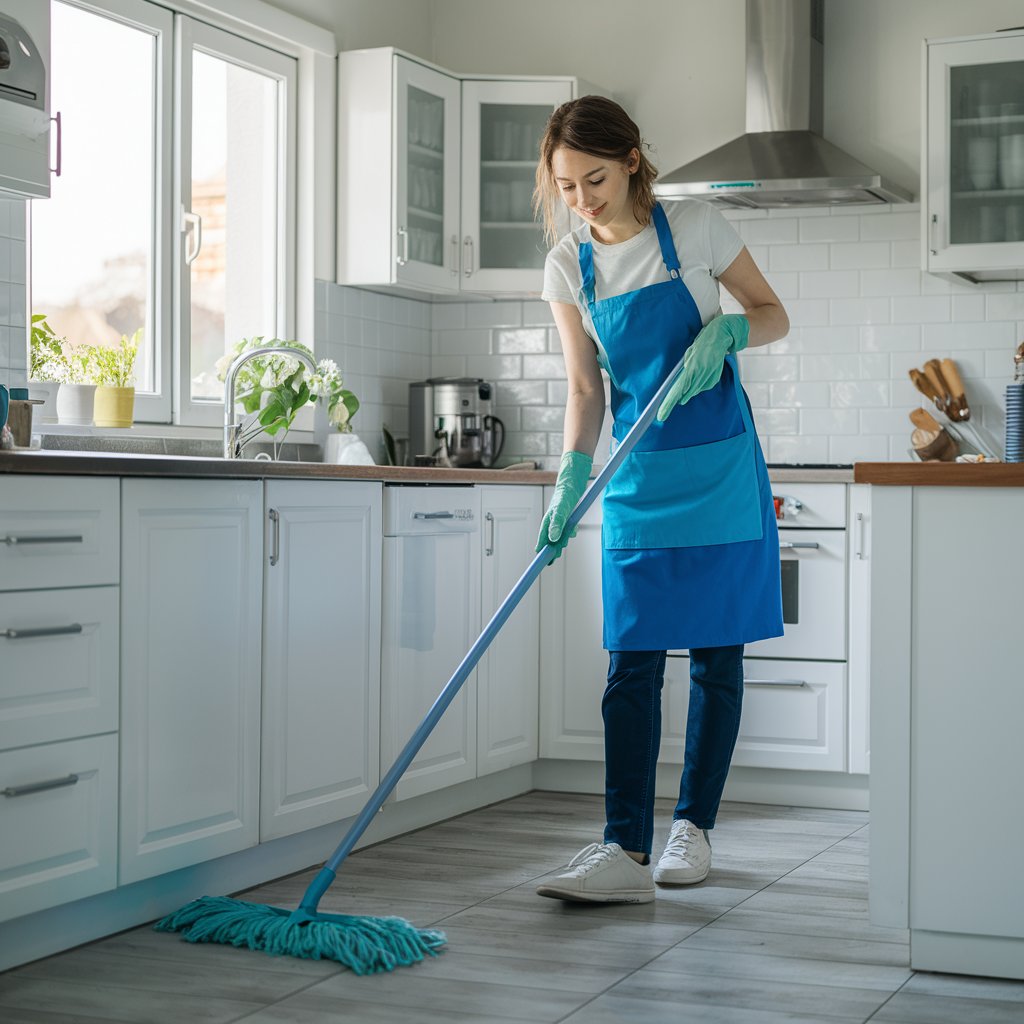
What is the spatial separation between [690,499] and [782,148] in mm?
1742

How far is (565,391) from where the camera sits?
4.63 m

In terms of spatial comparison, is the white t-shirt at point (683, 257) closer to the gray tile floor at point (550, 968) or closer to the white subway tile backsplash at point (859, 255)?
the gray tile floor at point (550, 968)

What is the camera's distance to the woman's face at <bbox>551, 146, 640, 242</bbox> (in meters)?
2.75

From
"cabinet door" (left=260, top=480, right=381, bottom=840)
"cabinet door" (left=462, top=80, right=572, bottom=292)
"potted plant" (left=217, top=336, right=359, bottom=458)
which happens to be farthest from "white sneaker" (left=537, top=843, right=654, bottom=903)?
"cabinet door" (left=462, top=80, right=572, bottom=292)

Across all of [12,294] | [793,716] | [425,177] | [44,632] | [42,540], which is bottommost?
[793,716]

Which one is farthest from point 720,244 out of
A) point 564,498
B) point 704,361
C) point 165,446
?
point 165,446

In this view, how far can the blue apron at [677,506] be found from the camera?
2.85m

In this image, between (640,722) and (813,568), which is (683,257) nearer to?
(640,722)

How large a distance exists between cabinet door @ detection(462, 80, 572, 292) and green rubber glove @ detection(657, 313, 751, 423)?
1721mm

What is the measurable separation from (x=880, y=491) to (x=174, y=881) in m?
1.44

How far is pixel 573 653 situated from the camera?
3.97m

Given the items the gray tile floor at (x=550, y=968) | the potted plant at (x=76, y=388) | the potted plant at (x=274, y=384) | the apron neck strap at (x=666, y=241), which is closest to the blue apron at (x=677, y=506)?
the apron neck strap at (x=666, y=241)

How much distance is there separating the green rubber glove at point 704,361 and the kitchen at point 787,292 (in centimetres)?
129

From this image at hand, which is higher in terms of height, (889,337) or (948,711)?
(889,337)
